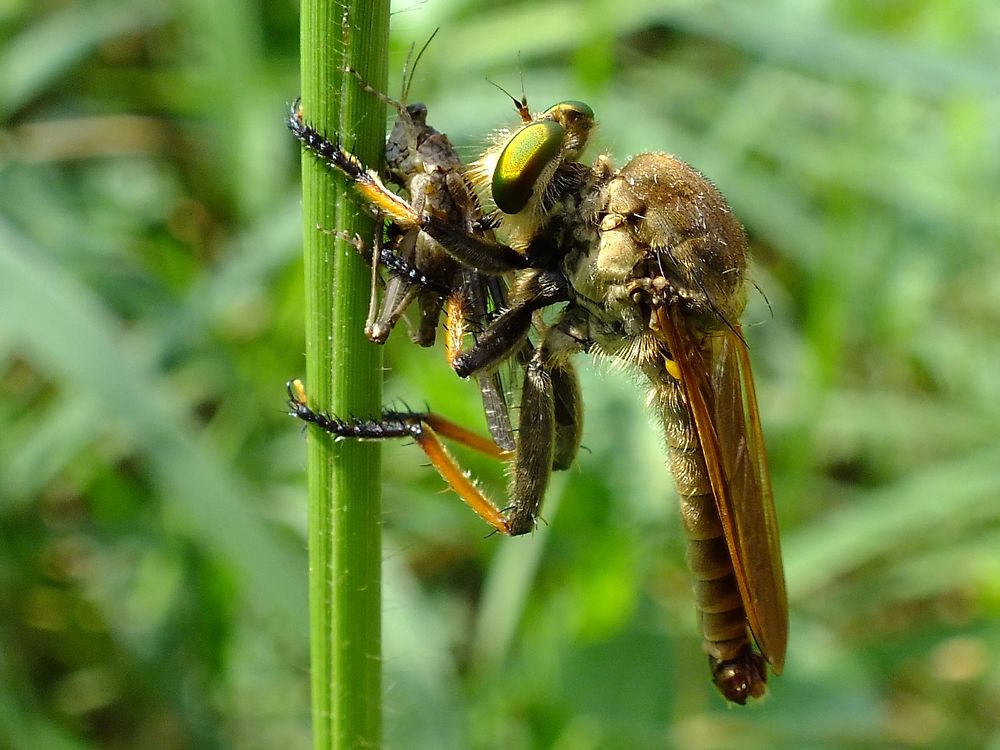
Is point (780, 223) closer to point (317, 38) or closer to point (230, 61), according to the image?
point (230, 61)

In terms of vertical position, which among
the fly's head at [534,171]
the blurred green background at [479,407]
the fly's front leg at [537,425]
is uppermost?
the fly's head at [534,171]

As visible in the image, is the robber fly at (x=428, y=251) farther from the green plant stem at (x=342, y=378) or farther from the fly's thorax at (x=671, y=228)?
the fly's thorax at (x=671, y=228)

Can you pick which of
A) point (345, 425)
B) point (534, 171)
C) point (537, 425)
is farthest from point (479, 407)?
point (345, 425)

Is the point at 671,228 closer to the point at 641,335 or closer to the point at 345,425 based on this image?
the point at 641,335

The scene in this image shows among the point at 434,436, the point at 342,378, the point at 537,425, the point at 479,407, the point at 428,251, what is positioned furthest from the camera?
the point at 479,407

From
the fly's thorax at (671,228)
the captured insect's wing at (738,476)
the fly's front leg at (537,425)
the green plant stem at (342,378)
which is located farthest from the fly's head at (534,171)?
the green plant stem at (342,378)

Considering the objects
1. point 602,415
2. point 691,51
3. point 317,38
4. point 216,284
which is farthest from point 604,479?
A: point 691,51
